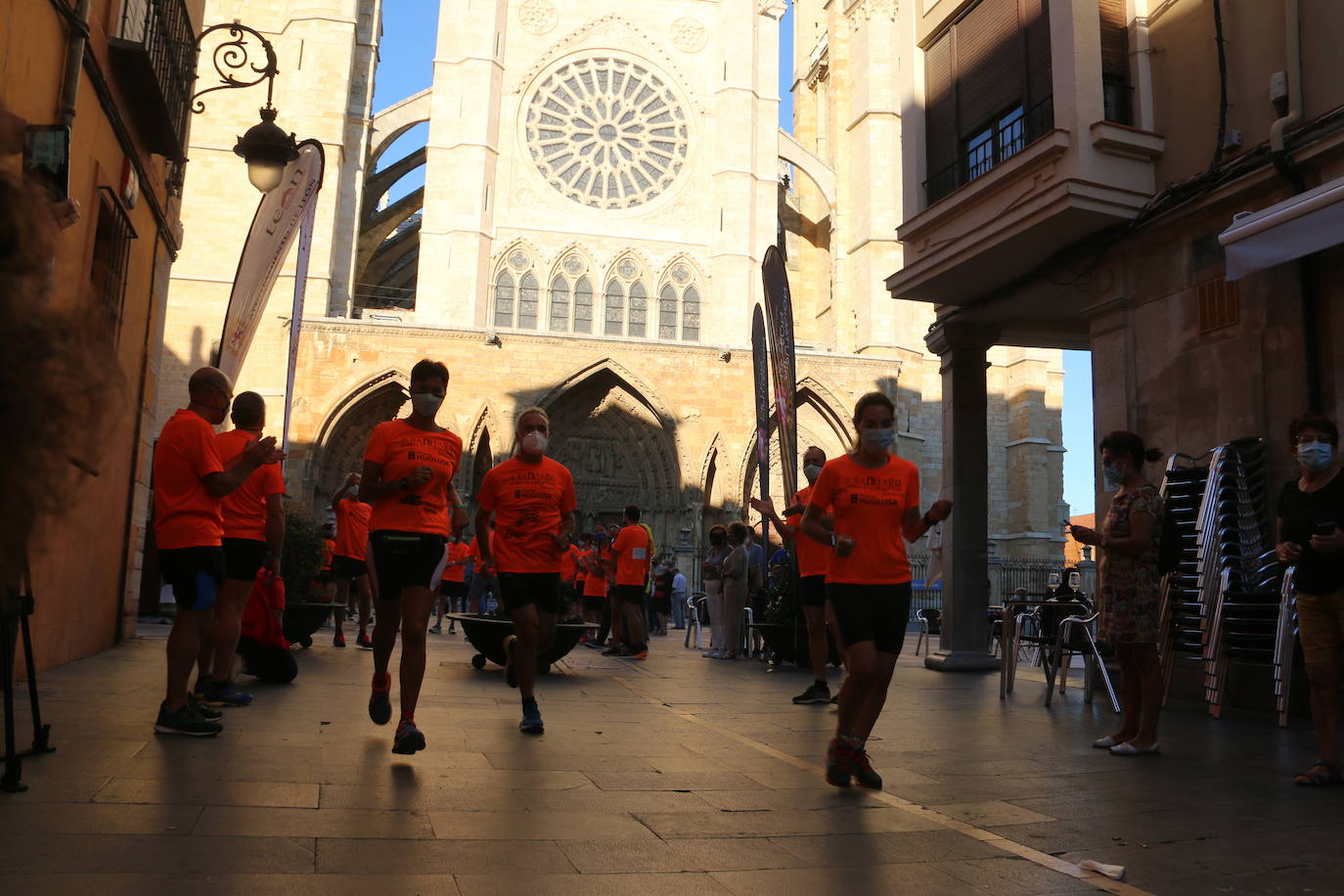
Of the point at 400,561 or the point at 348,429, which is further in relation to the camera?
the point at 348,429

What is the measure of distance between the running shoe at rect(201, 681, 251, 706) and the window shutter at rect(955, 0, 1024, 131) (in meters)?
8.08

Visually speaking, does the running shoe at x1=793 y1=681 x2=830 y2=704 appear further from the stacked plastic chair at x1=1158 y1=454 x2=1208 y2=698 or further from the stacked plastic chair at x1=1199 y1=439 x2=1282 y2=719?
the stacked plastic chair at x1=1199 y1=439 x2=1282 y2=719

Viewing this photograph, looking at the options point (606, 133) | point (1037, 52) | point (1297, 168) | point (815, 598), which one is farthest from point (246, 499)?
point (606, 133)

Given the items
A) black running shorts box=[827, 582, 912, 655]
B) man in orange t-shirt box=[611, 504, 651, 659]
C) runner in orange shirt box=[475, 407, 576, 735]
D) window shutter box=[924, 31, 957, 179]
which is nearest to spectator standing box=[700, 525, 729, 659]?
man in orange t-shirt box=[611, 504, 651, 659]

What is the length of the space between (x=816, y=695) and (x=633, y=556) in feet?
12.8

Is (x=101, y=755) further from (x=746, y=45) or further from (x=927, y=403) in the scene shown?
(x=746, y=45)

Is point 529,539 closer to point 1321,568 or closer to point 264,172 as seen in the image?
point 1321,568

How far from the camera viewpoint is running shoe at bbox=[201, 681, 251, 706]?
17.6 feet

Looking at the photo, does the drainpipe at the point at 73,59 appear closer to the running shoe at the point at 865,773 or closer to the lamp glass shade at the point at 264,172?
the lamp glass shade at the point at 264,172

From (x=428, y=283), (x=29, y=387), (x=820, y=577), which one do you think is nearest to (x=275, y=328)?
(x=428, y=283)

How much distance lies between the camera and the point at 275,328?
79.6 feet

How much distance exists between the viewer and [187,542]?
4.38 meters

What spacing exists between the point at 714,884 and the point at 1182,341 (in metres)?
6.64

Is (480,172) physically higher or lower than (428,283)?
higher
